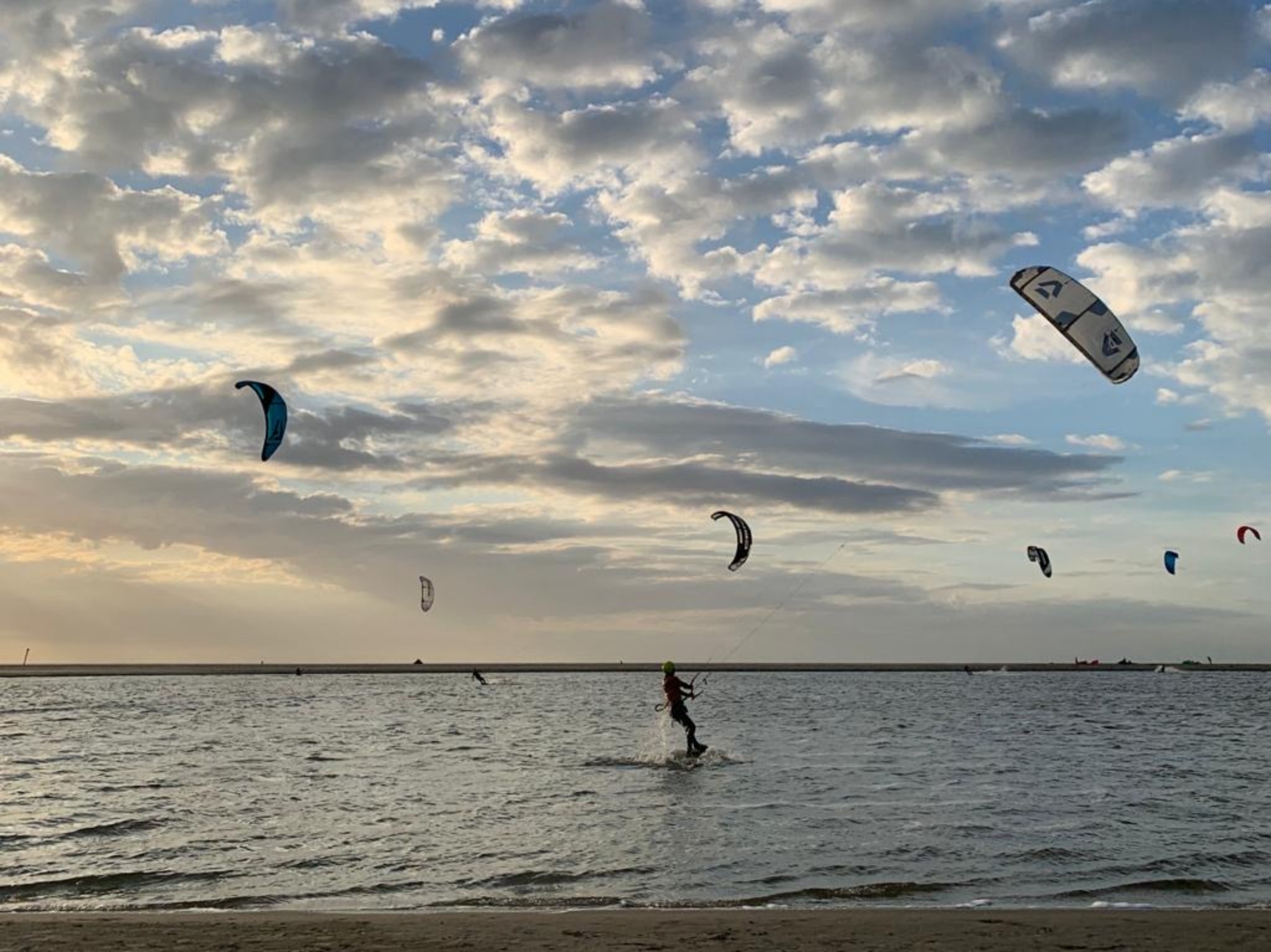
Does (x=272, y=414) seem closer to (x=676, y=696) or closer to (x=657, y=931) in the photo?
(x=676, y=696)

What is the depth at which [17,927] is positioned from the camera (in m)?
10.1

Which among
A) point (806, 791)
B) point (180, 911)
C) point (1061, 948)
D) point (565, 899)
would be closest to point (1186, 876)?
point (1061, 948)

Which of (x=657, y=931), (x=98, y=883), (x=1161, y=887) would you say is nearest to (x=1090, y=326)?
(x=1161, y=887)

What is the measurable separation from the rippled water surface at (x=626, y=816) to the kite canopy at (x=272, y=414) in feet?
24.2

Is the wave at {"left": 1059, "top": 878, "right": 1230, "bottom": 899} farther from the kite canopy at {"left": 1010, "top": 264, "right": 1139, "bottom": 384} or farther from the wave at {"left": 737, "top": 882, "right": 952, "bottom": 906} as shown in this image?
the kite canopy at {"left": 1010, "top": 264, "right": 1139, "bottom": 384}

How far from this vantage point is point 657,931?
9.99m

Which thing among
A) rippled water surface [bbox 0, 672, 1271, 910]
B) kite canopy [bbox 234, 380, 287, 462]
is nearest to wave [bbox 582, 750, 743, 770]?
rippled water surface [bbox 0, 672, 1271, 910]

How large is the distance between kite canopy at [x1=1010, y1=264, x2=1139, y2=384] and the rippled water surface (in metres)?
7.91

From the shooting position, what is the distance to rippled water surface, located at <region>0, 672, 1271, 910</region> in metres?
13.2

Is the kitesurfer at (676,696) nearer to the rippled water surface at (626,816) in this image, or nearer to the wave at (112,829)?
the rippled water surface at (626,816)

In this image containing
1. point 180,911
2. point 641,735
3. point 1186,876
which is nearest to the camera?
point 180,911

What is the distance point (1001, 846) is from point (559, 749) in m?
17.7

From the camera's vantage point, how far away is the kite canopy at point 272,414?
2577 cm

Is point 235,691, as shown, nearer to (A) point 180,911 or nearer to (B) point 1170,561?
(B) point 1170,561
